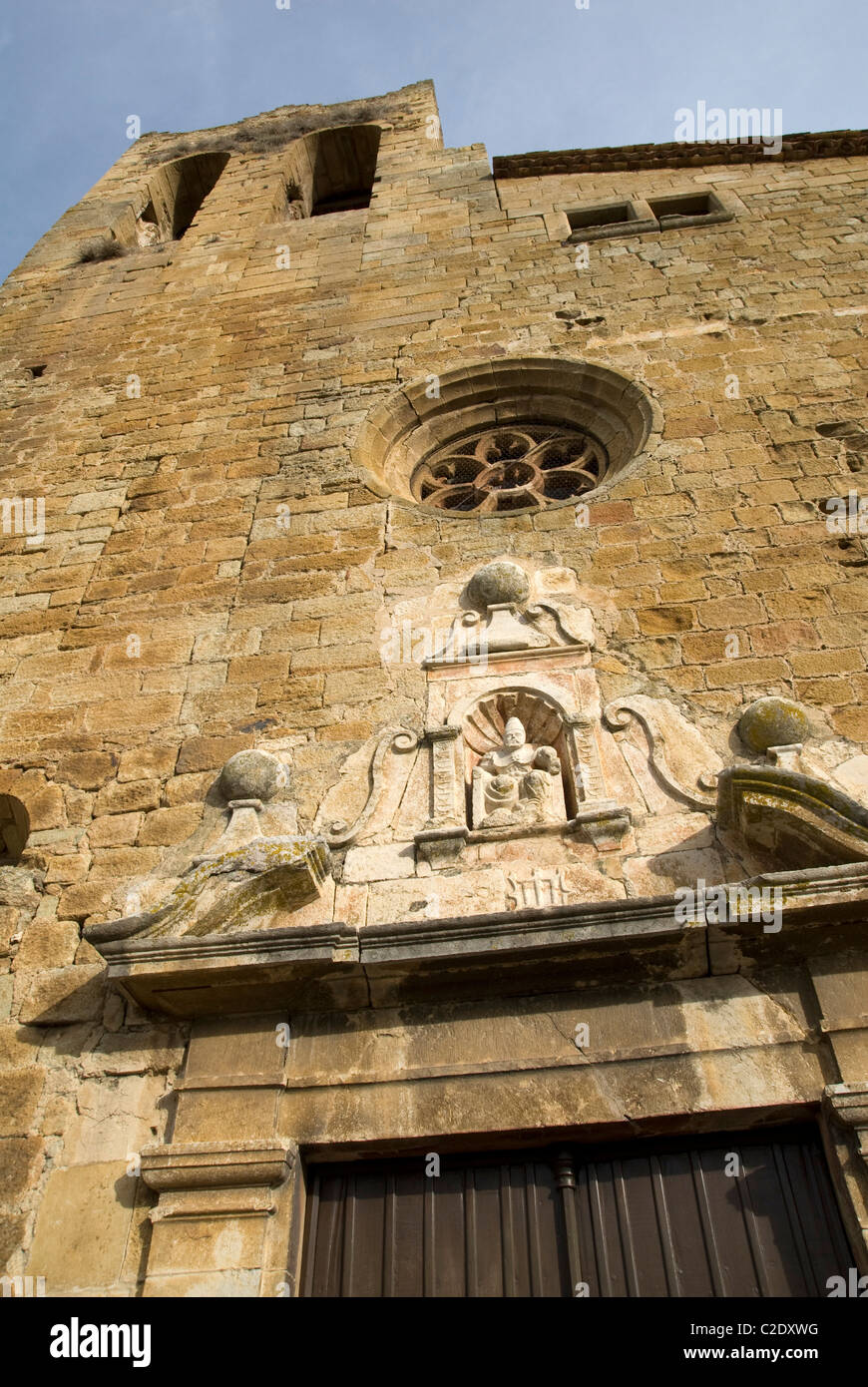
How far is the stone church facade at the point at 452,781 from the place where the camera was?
315 centimetres

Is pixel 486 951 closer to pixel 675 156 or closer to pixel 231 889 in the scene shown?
pixel 231 889

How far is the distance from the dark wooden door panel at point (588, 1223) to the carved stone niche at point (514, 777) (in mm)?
1081

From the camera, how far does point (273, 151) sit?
1113cm

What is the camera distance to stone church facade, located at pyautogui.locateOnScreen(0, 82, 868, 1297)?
315cm

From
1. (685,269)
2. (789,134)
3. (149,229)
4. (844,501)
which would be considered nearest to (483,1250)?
(844,501)

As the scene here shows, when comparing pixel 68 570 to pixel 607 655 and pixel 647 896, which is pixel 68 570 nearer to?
pixel 607 655

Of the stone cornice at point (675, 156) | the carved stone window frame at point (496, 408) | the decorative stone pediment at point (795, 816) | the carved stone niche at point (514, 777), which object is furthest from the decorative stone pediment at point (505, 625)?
the stone cornice at point (675, 156)

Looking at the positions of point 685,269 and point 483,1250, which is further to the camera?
point 685,269

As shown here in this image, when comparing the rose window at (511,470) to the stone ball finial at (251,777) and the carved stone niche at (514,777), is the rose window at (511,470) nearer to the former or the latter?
the carved stone niche at (514,777)

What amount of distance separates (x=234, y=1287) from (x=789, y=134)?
9470mm

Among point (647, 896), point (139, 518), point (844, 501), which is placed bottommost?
point (647, 896)

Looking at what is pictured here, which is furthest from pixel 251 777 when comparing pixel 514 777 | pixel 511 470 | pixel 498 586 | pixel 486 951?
pixel 511 470

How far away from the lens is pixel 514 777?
13.4ft

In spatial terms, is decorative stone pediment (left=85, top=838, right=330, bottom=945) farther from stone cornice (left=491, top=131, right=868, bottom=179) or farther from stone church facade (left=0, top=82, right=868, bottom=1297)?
stone cornice (left=491, top=131, right=868, bottom=179)
